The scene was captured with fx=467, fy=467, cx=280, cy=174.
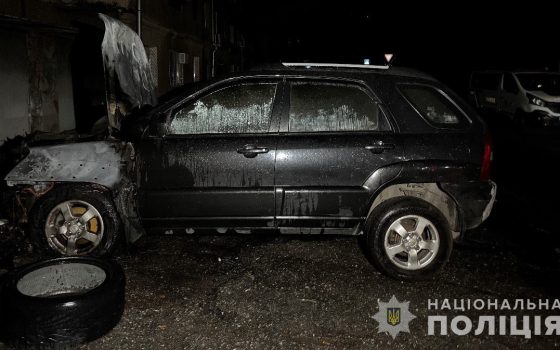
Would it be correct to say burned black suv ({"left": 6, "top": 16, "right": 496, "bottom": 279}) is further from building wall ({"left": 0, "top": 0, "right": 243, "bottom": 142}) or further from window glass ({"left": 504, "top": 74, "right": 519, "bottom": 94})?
window glass ({"left": 504, "top": 74, "right": 519, "bottom": 94})

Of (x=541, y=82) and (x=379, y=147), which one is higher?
(x=541, y=82)

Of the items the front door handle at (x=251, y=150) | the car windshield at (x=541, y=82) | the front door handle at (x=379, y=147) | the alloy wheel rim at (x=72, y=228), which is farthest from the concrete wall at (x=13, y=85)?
the car windshield at (x=541, y=82)

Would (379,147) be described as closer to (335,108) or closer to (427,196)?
(335,108)

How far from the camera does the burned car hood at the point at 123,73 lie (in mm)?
4402

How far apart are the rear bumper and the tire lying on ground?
2831 millimetres

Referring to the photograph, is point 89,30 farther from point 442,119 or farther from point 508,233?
point 508,233

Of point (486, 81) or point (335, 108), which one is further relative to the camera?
point (486, 81)

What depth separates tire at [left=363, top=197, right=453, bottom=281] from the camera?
4027mm

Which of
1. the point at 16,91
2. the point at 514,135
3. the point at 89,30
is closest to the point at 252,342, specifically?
the point at 16,91

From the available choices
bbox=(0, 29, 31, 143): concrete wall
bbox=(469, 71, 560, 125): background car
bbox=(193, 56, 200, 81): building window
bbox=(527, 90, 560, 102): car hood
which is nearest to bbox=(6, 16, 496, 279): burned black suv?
bbox=(0, 29, 31, 143): concrete wall

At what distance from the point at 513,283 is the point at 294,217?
78.7 inches

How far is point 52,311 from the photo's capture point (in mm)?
2871

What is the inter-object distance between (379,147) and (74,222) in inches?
109

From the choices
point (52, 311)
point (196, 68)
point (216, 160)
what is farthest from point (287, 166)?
point (196, 68)
